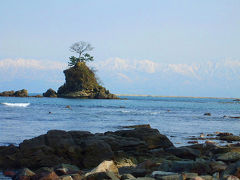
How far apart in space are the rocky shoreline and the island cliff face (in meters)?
103

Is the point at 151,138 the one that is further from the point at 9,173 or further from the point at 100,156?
the point at 9,173

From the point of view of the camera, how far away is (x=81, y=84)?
393 ft

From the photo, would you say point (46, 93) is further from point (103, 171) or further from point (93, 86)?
point (103, 171)

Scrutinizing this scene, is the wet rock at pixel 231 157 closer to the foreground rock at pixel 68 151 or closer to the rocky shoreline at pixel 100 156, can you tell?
the rocky shoreline at pixel 100 156

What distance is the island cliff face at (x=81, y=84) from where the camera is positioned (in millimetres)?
120000

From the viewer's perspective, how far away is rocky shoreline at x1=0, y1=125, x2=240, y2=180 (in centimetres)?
1202

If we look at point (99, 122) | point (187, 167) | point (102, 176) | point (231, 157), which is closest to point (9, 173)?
point (102, 176)

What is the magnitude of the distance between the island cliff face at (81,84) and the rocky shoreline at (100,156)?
4044 inches

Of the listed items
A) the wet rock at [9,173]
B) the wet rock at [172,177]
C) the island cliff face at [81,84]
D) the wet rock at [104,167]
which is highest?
the island cliff face at [81,84]

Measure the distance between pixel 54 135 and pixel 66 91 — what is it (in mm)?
109185

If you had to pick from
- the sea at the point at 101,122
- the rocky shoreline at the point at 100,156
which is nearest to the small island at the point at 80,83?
the sea at the point at 101,122

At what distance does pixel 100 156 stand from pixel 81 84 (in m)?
106

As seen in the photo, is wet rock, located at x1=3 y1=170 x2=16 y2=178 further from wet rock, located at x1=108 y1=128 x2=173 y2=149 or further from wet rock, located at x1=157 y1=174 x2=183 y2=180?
wet rock, located at x1=108 y1=128 x2=173 y2=149

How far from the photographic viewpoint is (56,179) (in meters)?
10.8
